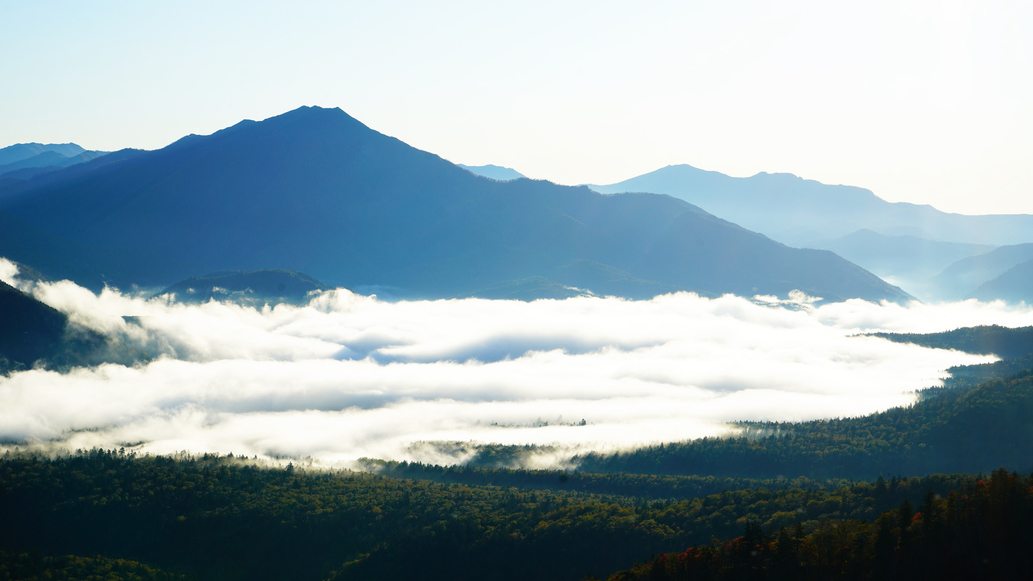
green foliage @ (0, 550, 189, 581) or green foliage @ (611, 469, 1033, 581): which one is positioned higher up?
green foliage @ (611, 469, 1033, 581)

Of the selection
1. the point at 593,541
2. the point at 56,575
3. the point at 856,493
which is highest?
the point at 856,493

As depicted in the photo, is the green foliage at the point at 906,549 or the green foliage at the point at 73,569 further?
the green foliage at the point at 73,569

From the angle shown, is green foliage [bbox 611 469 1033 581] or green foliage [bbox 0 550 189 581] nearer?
green foliage [bbox 611 469 1033 581]

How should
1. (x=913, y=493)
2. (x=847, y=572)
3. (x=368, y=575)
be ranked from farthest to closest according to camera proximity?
(x=368, y=575)
(x=913, y=493)
(x=847, y=572)

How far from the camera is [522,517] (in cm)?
18838

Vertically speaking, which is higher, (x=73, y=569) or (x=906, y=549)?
(x=906, y=549)

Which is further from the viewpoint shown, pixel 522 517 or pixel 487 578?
pixel 522 517

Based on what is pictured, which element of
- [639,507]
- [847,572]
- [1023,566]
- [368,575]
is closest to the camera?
[1023,566]

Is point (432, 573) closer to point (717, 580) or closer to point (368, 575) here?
point (368, 575)

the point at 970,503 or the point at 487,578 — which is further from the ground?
the point at 970,503

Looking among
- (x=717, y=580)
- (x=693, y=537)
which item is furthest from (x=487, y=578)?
(x=717, y=580)

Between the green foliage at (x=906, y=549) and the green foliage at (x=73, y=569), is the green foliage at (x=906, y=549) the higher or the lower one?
the higher one

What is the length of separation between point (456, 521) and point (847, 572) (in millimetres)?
98375

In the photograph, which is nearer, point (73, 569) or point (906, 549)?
point (906, 549)
